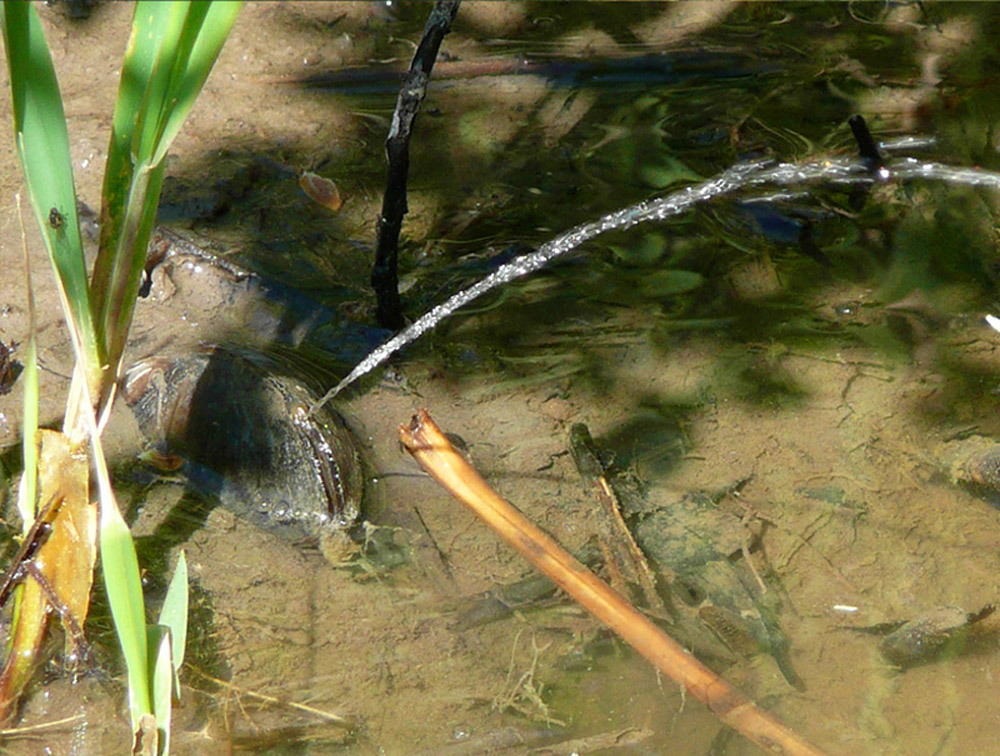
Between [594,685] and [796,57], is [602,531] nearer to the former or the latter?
[594,685]

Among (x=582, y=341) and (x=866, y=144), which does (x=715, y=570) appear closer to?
(x=582, y=341)

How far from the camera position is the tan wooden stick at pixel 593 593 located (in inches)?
87.6

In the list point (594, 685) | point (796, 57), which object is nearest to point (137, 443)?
point (594, 685)

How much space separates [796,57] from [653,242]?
1.24 m

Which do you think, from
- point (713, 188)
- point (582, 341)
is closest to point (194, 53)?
point (582, 341)

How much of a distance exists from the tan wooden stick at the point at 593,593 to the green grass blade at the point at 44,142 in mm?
984

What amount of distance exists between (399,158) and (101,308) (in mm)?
885

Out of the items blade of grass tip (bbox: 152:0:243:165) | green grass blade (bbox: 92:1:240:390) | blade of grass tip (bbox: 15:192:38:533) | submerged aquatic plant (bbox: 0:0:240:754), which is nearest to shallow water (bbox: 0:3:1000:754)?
submerged aquatic plant (bbox: 0:0:240:754)

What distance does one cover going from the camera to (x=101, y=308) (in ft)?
6.63

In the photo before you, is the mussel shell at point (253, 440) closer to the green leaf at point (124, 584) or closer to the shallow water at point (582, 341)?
the shallow water at point (582, 341)

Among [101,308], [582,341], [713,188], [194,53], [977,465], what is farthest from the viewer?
[713,188]

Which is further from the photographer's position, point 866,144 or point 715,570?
point 866,144

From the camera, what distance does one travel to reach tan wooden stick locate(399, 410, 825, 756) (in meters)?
2.22

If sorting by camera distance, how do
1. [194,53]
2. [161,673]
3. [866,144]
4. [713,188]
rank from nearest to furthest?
[194,53] < [161,673] < [866,144] < [713,188]
